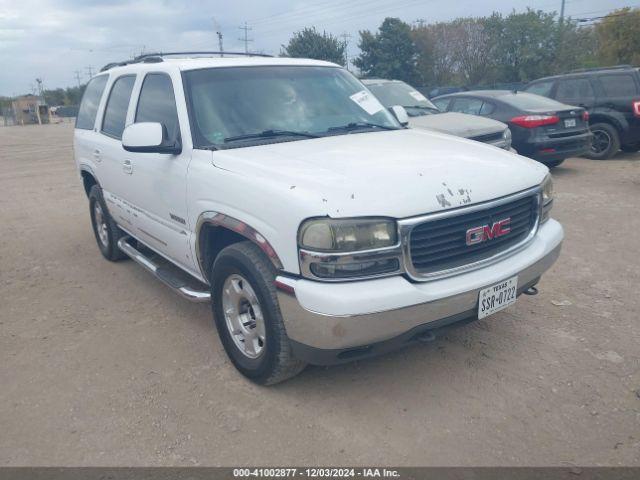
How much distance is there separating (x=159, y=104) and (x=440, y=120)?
4.94m

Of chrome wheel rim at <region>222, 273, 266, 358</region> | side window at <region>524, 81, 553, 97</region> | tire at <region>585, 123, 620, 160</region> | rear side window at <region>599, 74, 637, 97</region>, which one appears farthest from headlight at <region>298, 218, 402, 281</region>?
side window at <region>524, 81, 553, 97</region>

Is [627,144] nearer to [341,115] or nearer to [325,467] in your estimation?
[341,115]

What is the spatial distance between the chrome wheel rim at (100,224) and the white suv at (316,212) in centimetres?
149

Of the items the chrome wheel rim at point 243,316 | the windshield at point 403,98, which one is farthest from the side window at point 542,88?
the chrome wheel rim at point 243,316

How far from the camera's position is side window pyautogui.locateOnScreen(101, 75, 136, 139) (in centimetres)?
475

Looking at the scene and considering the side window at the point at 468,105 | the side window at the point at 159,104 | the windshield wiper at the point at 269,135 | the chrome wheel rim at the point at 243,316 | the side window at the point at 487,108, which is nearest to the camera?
the chrome wheel rim at the point at 243,316

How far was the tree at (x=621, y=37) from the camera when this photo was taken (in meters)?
32.3

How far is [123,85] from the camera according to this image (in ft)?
16.1

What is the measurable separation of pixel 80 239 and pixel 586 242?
234 inches

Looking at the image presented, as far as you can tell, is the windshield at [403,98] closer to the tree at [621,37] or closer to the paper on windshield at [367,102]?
the paper on windshield at [367,102]

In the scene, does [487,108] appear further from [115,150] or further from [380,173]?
[380,173]

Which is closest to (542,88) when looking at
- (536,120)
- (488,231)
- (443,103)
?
(443,103)

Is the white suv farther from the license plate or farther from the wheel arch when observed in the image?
the wheel arch

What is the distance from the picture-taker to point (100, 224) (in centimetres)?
603
